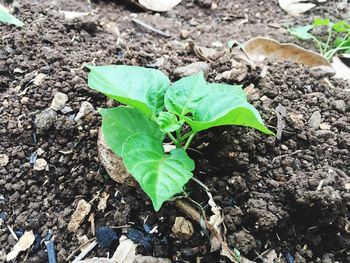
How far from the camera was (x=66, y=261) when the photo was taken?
1.20 meters

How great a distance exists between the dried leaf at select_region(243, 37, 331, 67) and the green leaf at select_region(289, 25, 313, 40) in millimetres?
238

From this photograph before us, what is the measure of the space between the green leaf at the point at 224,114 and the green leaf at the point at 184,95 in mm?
41

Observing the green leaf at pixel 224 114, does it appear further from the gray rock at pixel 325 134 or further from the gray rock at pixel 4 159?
the gray rock at pixel 4 159

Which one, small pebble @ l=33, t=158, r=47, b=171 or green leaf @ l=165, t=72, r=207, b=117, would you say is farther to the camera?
small pebble @ l=33, t=158, r=47, b=171

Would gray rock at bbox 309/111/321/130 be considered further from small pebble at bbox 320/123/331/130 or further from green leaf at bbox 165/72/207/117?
green leaf at bbox 165/72/207/117

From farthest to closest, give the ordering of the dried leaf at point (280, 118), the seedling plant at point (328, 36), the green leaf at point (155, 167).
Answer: the seedling plant at point (328, 36) → the dried leaf at point (280, 118) → the green leaf at point (155, 167)

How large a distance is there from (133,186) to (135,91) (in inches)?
11.0

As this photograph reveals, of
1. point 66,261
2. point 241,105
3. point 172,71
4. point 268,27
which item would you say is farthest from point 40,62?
point 268,27

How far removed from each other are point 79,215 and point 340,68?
130 cm

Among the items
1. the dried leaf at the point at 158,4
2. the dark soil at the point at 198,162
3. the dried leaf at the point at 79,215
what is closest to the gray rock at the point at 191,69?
the dark soil at the point at 198,162

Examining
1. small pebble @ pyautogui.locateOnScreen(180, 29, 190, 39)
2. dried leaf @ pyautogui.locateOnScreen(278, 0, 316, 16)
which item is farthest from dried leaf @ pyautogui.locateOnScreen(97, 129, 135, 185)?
dried leaf @ pyautogui.locateOnScreen(278, 0, 316, 16)

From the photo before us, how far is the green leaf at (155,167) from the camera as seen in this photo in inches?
39.0

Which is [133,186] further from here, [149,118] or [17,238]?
[17,238]

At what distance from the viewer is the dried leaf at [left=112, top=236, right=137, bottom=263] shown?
45.6 inches
